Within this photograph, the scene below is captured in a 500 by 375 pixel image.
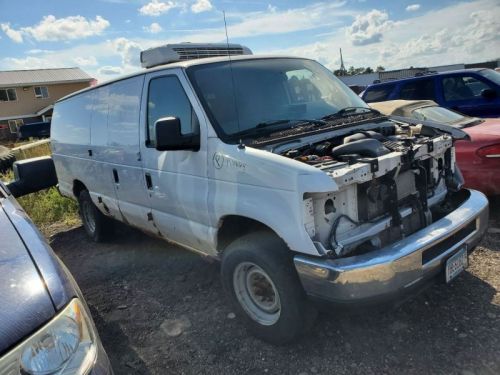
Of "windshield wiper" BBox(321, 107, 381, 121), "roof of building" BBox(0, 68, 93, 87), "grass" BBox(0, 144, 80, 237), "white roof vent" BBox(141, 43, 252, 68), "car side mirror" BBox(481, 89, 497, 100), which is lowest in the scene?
"grass" BBox(0, 144, 80, 237)

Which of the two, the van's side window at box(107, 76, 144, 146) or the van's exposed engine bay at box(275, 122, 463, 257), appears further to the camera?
the van's side window at box(107, 76, 144, 146)

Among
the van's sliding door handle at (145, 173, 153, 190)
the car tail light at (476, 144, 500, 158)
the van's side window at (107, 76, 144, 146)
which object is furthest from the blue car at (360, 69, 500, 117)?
the van's sliding door handle at (145, 173, 153, 190)

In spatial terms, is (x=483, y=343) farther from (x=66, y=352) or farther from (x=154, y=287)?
(x=154, y=287)

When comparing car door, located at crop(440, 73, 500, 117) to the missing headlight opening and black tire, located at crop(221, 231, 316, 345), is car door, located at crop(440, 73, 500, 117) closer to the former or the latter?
the missing headlight opening

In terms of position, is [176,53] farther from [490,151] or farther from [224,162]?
[490,151]

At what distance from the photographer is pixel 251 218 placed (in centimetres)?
304

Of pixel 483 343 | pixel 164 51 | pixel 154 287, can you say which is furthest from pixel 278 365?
pixel 164 51

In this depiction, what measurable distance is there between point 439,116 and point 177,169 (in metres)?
4.50

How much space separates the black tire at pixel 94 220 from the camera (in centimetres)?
578

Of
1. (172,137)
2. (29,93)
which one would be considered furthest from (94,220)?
(29,93)

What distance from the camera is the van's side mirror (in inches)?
127

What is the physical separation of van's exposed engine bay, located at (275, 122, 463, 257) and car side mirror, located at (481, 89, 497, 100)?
4596 mm

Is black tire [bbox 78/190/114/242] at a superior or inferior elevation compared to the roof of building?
inferior

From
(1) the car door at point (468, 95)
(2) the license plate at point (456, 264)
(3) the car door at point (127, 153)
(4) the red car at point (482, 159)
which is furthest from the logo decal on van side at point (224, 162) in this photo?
(1) the car door at point (468, 95)
